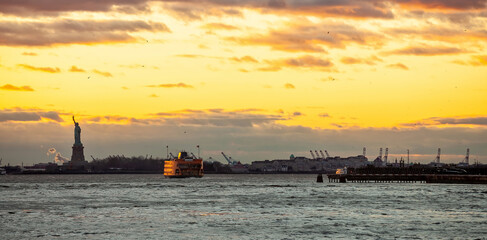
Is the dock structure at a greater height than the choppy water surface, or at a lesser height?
greater

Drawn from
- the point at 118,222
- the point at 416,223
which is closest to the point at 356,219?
the point at 416,223

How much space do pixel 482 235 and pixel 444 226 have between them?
7293 mm

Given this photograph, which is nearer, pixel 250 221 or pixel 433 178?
pixel 250 221

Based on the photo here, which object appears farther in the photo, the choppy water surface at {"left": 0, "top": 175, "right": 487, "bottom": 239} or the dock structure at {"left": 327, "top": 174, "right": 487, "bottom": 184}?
the dock structure at {"left": 327, "top": 174, "right": 487, "bottom": 184}

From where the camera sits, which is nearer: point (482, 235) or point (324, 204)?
point (482, 235)

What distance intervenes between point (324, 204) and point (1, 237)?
46047 millimetres

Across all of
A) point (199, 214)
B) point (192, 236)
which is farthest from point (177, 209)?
point (192, 236)

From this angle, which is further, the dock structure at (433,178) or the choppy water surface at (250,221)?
the dock structure at (433,178)

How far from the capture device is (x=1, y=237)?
172 ft

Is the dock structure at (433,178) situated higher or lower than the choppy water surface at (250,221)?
higher

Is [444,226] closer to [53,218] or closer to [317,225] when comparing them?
[317,225]

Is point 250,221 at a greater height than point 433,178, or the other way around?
point 433,178

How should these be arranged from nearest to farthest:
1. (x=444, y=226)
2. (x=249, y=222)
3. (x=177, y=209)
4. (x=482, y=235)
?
(x=482, y=235), (x=444, y=226), (x=249, y=222), (x=177, y=209)

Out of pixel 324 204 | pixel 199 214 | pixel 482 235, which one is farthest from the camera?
pixel 324 204
